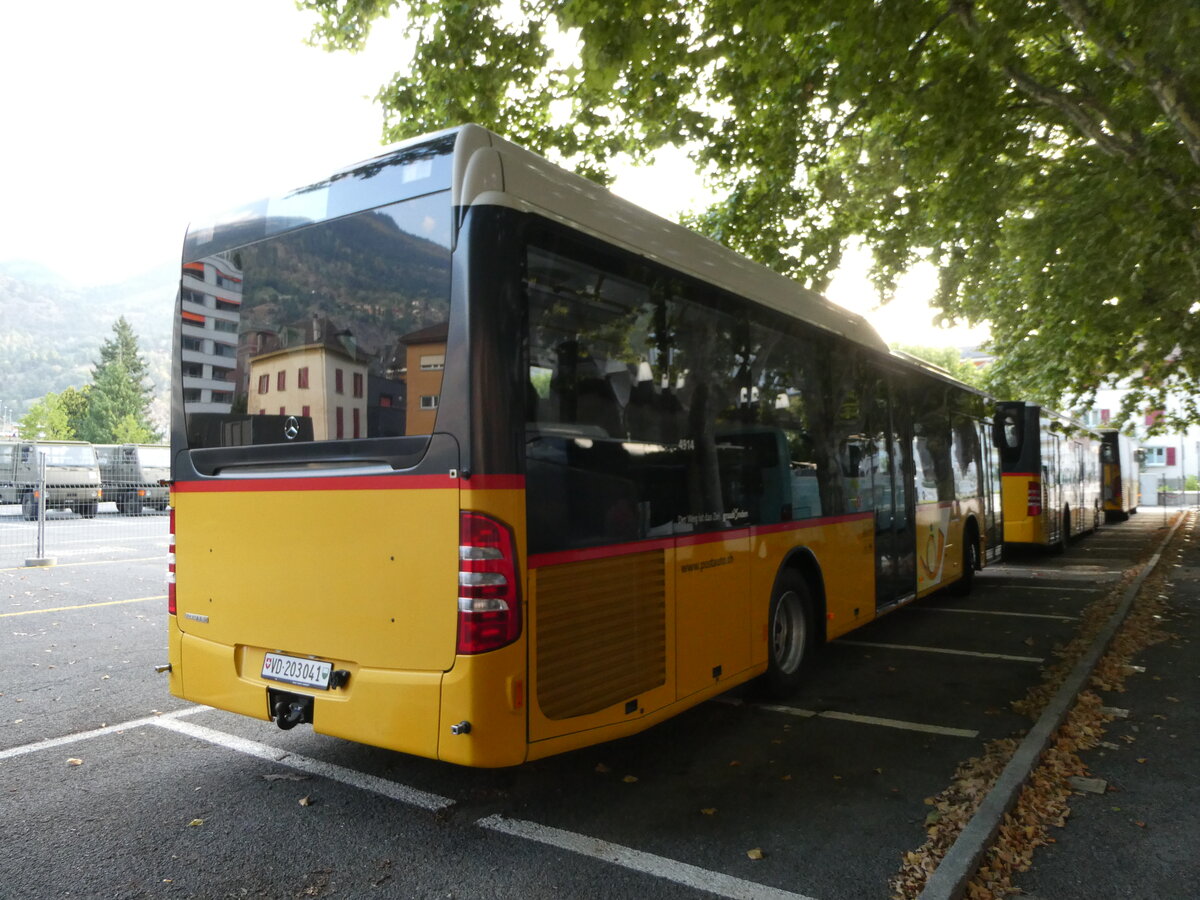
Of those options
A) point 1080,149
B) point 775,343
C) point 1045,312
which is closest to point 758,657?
point 775,343

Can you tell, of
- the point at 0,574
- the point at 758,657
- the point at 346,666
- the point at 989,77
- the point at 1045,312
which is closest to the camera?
the point at 346,666

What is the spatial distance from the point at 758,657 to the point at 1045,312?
14655 mm

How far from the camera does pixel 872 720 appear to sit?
6.04m

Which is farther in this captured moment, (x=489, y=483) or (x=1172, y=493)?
(x=1172, y=493)

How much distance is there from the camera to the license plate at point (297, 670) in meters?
4.20

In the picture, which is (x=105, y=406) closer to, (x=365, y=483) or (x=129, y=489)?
(x=129, y=489)

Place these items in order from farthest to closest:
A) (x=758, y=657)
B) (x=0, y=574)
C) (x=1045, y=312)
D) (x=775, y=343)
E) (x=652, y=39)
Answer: (x=1045, y=312)
(x=0, y=574)
(x=652, y=39)
(x=775, y=343)
(x=758, y=657)

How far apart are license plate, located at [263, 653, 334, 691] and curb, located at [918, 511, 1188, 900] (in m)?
2.79

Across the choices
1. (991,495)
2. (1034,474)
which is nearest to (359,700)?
(991,495)

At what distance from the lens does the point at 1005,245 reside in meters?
16.2

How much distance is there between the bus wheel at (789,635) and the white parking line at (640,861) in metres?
2.51

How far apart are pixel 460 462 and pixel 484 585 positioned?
0.54 meters

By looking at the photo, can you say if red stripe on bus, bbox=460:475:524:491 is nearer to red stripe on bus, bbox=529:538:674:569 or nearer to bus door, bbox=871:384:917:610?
red stripe on bus, bbox=529:538:674:569

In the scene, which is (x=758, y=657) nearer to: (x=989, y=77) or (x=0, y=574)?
(x=989, y=77)
